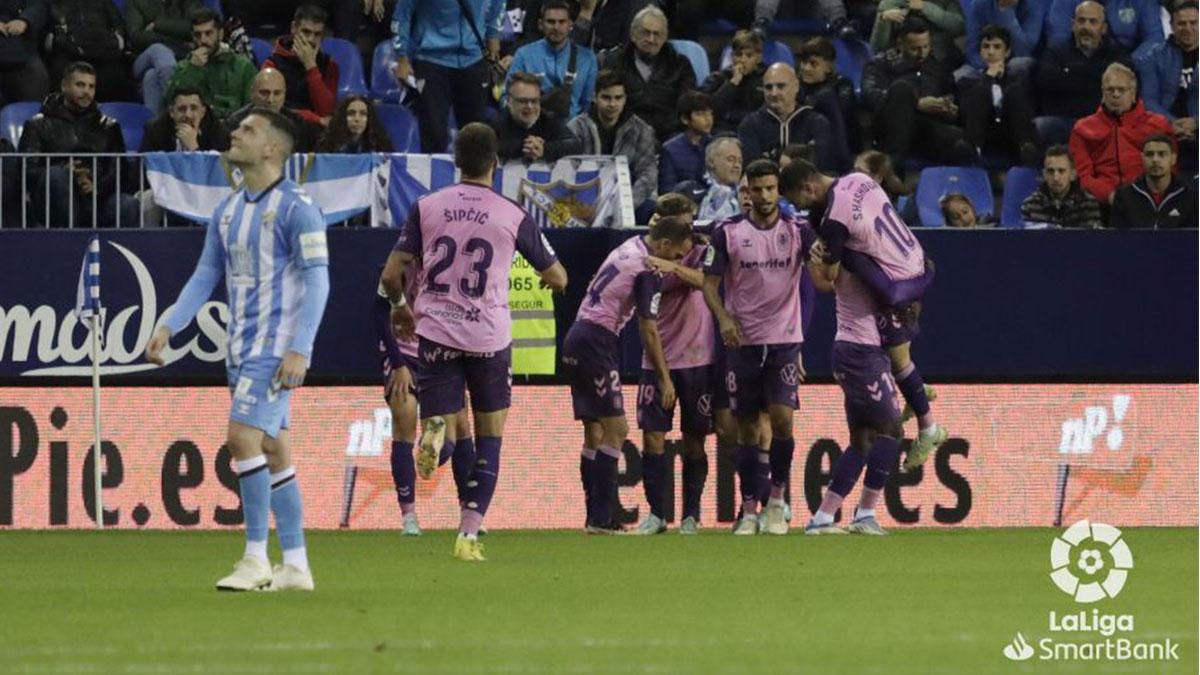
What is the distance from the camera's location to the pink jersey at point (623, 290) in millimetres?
15430

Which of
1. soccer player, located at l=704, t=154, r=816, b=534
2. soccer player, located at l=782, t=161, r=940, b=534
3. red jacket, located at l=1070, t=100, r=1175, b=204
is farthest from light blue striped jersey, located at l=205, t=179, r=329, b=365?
red jacket, located at l=1070, t=100, r=1175, b=204

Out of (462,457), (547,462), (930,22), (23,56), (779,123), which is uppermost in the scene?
(930,22)

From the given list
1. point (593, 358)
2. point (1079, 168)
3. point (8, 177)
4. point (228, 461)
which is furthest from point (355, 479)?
point (1079, 168)

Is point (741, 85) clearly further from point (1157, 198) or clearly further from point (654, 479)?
point (654, 479)

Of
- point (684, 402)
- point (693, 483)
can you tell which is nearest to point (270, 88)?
point (684, 402)

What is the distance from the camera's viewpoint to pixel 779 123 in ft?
63.1

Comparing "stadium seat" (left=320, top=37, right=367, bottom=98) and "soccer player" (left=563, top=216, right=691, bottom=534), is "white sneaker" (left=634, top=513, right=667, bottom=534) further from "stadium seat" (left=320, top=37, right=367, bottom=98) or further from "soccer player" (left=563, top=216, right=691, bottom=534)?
"stadium seat" (left=320, top=37, right=367, bottom=98)

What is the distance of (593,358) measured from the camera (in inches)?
618

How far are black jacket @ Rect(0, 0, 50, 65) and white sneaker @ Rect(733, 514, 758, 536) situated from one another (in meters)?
7.79

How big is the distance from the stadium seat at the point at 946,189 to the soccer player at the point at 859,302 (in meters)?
4.31

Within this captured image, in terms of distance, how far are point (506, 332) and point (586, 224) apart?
17.5ft

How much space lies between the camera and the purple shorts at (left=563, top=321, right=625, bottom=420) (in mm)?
15680

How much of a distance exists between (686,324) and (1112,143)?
501 centimetres

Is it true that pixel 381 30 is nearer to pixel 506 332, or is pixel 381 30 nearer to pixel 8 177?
pixel 8 177
